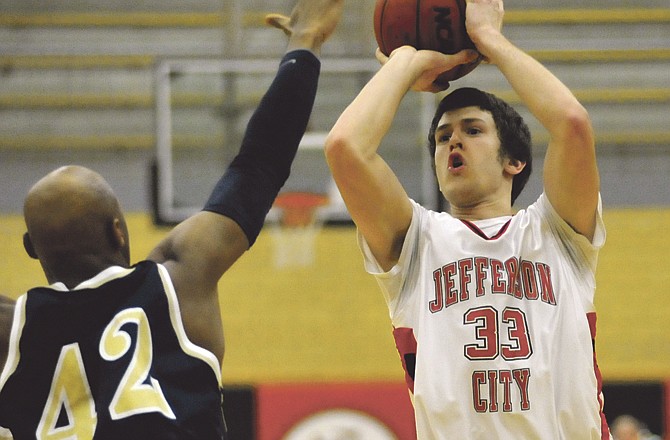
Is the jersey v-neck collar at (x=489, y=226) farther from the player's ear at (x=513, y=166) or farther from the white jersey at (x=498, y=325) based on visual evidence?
the player's ear at (x=513, y=166)

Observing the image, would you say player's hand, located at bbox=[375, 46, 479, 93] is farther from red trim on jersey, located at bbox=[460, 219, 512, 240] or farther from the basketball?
red trim on jersey, located at bbox=[460, 219, 512, 240]

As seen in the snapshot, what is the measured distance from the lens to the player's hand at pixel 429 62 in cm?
302

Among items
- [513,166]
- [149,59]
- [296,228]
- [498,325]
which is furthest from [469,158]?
[149,59]

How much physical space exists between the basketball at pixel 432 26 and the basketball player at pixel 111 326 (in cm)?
95

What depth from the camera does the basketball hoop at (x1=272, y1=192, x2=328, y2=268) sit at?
8.65 m

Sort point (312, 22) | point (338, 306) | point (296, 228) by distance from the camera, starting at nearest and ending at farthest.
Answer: point (312, 22)
point (296, 228)
point (338, 306)

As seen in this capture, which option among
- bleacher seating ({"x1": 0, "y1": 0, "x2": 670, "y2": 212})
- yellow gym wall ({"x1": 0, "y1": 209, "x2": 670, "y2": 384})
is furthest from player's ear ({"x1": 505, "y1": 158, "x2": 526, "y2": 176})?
bleacher seating ({"x1": 0, "y1": 0, "x2": 670, "y2": 212})

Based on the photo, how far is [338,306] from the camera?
384 inches

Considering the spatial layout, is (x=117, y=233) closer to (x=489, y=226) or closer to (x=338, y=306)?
(x=489, y=226)

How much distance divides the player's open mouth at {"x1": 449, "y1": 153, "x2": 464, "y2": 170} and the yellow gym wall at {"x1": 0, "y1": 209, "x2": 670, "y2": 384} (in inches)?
260

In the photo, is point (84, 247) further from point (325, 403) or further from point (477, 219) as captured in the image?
point (325, 403)

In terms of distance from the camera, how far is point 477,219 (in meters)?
3.06

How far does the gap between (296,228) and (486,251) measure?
6547 millimetres

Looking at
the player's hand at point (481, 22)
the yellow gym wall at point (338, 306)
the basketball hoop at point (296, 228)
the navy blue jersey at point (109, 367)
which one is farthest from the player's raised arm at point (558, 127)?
the yellow gym wall at point (338, 306)
